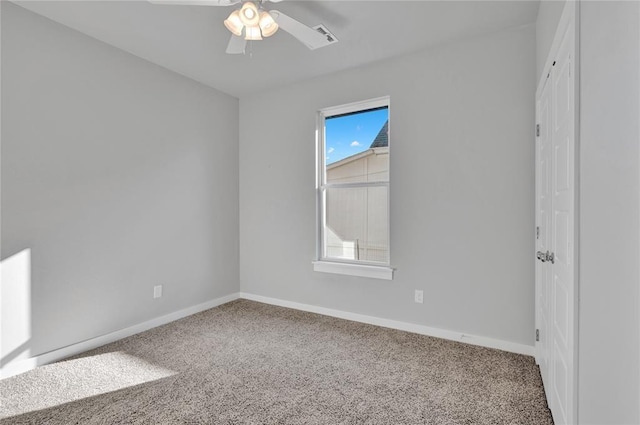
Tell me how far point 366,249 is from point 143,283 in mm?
2211

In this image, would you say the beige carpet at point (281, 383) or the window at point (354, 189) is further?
the window at point (354, 189)

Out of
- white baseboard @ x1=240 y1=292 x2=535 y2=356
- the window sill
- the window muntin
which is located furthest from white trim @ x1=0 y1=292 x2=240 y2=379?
the window muntin

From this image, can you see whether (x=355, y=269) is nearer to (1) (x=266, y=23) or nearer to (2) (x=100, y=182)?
(1) (x=266, y=23)

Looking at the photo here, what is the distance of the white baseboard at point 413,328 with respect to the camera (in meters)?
2.58

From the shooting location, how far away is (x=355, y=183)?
3.43 m

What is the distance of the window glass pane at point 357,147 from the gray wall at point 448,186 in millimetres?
164

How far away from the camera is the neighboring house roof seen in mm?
3221

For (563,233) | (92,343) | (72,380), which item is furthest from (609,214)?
(92,343)

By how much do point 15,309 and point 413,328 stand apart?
3.11 m

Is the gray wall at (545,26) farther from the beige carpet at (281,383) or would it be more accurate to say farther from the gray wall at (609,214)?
the beige carpet at (281,383)

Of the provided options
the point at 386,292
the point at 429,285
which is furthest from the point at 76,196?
the point at 429,285

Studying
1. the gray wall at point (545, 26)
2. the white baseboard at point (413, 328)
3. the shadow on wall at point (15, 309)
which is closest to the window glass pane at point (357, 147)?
the gray wall at point (545, 26)

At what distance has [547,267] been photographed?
193cm

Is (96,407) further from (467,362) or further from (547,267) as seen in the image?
(547,267)
